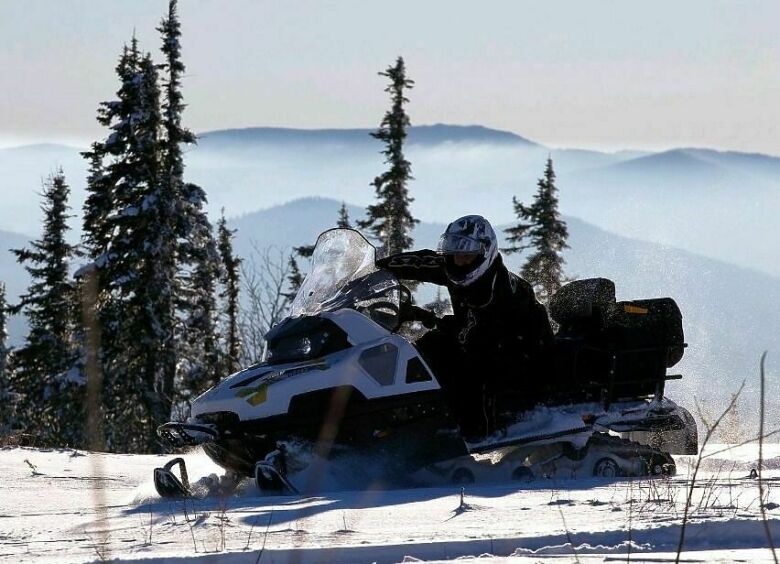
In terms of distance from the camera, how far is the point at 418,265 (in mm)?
9688

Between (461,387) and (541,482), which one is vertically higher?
(461,387)

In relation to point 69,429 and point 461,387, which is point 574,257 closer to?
Answer: point 69,429

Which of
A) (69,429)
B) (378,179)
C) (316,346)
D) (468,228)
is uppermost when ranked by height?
(378,179)

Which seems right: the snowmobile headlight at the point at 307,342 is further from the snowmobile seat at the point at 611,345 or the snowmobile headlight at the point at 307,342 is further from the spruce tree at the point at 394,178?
the spruce tree at the point at 394,178

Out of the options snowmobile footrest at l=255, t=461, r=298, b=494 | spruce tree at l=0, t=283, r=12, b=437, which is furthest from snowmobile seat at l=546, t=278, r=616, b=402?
spruce tree at l=0, t=283, r=12, b=437

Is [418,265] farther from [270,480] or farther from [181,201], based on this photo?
[181,201]

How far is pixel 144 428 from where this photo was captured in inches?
1136

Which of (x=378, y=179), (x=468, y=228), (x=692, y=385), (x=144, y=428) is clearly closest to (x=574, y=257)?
(x=378, y=179)

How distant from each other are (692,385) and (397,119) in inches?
897

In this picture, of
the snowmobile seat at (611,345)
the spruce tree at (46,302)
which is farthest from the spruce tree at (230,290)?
the snowmobile seat at (611,345)

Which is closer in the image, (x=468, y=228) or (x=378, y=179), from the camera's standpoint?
(x=468, y=228)

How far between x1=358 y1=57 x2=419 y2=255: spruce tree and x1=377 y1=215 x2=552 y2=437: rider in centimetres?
2296

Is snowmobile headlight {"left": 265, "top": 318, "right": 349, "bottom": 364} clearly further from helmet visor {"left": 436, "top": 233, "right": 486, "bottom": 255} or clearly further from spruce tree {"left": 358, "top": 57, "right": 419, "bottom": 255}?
spruce tree {"left": 358, "top": 57, "right": 419, "bottom": 255}

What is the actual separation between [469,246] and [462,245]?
0.06 m
